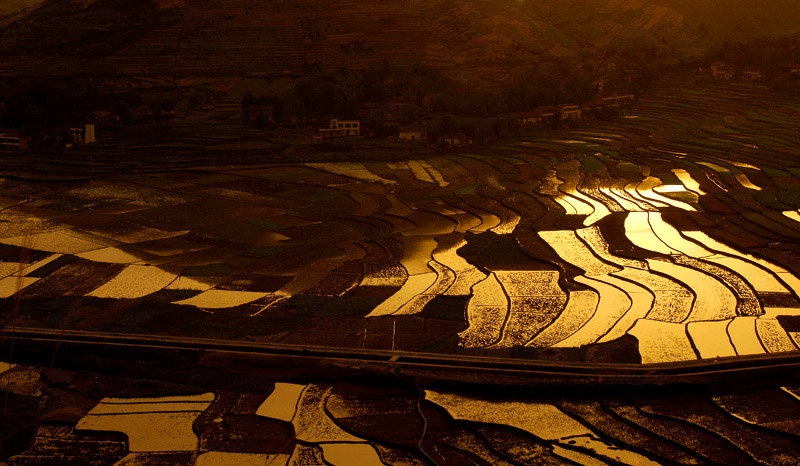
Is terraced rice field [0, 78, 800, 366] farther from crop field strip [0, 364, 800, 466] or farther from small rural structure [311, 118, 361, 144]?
small rural structure [311, 118, 361, 144]

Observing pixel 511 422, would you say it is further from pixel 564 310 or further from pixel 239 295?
pixel 239 295

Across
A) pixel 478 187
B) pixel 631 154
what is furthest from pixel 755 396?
pixel 631 154

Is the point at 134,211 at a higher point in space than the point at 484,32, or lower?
lower

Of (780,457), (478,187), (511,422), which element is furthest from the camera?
(478,187)

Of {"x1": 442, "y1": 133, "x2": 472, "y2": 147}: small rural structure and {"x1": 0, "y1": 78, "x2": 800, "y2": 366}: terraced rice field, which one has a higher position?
{"x1": 442, "y1": 133, "x2": 472, "y2": 147}: small rural structure

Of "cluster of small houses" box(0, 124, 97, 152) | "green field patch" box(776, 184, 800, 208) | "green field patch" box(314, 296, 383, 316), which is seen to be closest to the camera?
"green field patch" box(314, 296, 383, 316)

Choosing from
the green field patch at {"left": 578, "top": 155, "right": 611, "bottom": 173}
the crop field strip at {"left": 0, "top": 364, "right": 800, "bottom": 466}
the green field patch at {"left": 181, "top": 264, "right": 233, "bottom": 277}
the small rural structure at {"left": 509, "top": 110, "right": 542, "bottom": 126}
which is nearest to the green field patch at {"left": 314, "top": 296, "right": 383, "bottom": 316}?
the crop field strip at {"left": 0, "top": 364, "right": 800, "bottom": 466}
